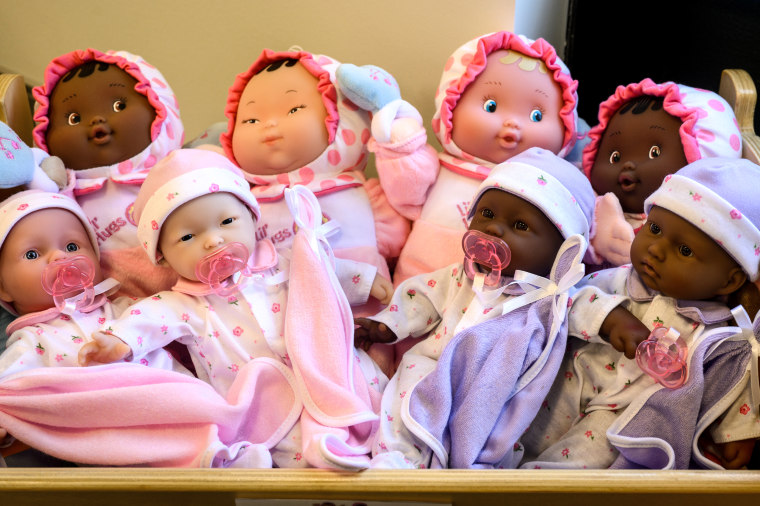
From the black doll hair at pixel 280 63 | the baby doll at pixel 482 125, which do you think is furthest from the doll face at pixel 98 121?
the baby doll at pixel 482 125

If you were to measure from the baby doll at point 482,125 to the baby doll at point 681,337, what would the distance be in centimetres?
34

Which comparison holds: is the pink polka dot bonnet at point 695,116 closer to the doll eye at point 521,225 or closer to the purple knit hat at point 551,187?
the purple knit hat at point 551,187

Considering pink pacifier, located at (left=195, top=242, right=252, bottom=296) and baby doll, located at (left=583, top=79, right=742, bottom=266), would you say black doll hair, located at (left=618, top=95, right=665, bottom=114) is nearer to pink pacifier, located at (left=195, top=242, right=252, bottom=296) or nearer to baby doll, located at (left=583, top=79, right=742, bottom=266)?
baby doll, located at (left=583, top=79, right=742, bottom=266)

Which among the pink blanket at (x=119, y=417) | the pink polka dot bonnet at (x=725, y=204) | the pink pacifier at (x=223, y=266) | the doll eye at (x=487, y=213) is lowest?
the pink blanket at (x=119, y=417)

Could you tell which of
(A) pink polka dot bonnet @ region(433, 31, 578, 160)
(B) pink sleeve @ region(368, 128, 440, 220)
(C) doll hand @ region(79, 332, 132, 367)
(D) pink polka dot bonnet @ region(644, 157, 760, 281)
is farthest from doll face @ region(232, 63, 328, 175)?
(D) pink polka dot bonnet @ region(644, 157, 760, 281)

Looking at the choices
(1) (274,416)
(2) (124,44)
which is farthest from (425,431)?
(2) (124,44)

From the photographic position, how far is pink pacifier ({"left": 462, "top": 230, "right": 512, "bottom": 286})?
3.85 ft

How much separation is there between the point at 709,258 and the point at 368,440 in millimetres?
593

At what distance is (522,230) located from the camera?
120cm

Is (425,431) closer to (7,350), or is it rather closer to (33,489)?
(33,489)

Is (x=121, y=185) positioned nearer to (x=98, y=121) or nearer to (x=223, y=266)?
(x=98, y=121)

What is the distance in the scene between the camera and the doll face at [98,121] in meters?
1.46

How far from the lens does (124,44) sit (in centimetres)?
195

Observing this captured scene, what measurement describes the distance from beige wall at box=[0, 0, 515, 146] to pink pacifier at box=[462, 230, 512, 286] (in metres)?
0.62
